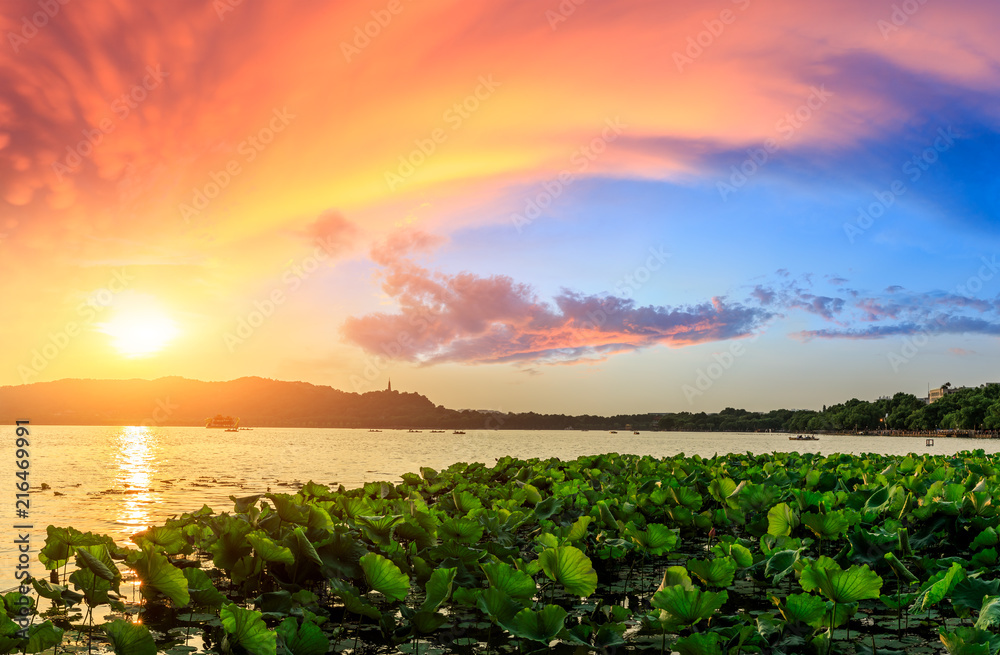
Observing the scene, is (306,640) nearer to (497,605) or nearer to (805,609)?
(497,605)

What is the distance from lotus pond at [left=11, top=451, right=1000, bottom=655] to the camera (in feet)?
13.6

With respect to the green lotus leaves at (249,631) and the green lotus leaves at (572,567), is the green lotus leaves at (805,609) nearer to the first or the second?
the green lotus leaves at (572,567)

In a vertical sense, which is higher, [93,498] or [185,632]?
[185,632]

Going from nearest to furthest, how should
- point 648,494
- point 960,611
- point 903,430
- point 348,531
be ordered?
point 960,611, point 348,531, point 648,494, point 903,430

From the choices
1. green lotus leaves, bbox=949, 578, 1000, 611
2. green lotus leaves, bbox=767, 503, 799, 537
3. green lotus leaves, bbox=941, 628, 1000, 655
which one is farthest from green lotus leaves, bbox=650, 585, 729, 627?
green lotus leaves, bbox=767, 503, 799, 537

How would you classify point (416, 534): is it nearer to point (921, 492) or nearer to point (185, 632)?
point (185, 632)

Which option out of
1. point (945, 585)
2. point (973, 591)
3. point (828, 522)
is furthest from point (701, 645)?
point (828, 522)

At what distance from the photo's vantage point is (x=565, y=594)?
272 inches

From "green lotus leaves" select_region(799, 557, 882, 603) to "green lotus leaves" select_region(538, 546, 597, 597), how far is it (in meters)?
1.42

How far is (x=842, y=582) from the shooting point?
412 centimetres

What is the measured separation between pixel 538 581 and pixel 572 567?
10.6 feet

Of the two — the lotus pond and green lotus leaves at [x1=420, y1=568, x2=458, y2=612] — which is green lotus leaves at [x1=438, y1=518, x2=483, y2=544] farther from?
green lotus leaves at [x1=420, y1=568, x2=458, y2=612]

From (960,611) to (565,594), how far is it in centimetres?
353

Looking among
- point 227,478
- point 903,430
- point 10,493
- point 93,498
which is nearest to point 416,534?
point 93,498
